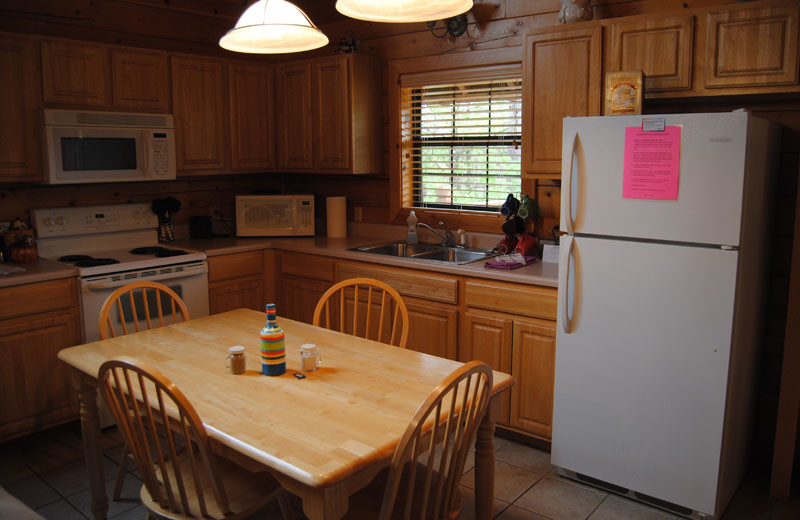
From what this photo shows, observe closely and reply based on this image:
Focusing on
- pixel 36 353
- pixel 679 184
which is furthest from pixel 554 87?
pixel 36 353

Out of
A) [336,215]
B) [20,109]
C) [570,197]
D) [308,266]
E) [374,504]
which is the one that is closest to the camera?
[374,504]

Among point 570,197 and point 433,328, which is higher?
point 570,197

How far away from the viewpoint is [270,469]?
1.51 meters

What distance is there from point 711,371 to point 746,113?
93cm

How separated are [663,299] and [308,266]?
2.15m

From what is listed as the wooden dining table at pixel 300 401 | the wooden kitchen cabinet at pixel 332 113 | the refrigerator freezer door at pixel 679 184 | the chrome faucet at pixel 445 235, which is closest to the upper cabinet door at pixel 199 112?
the wooden kitchen cabinet at pixel 332 113

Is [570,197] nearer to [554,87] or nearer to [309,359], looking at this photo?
[554,87]

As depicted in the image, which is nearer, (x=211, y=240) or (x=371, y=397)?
(x=371, y=397)

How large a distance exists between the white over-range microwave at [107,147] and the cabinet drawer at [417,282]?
138 centimetres

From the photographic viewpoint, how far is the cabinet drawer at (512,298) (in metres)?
2.88

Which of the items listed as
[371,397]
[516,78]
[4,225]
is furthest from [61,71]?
[371,397]

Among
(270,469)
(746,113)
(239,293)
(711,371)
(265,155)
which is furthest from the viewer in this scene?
(265,155)

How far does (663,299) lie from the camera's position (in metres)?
2.44

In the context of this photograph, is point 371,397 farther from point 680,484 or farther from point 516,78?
point 516,78
